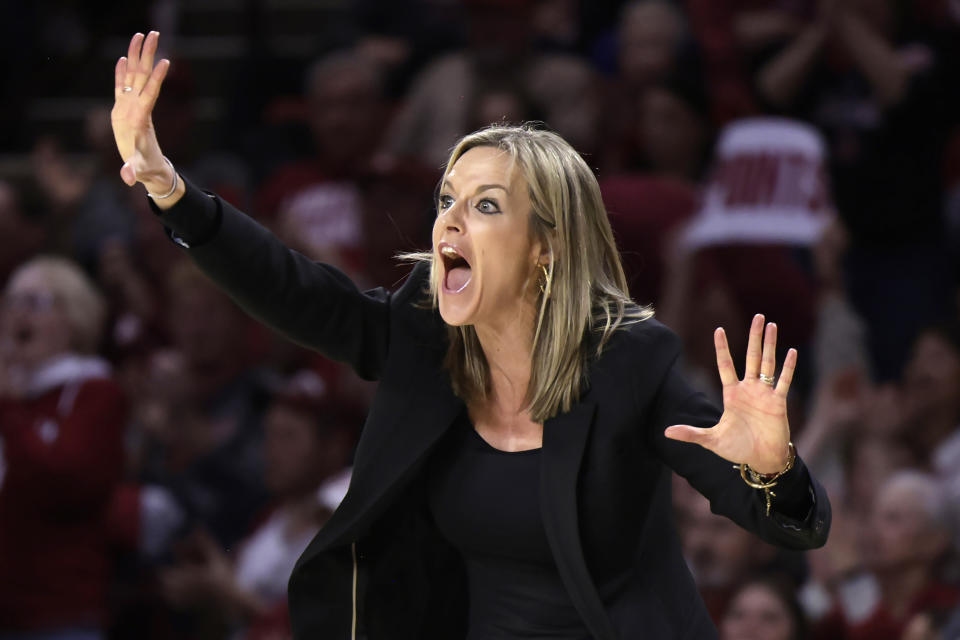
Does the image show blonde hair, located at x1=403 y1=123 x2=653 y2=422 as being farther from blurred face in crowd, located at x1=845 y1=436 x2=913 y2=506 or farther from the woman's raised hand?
blurred face in crowd, located at x1=845 y1=436 x2=913 y2=506

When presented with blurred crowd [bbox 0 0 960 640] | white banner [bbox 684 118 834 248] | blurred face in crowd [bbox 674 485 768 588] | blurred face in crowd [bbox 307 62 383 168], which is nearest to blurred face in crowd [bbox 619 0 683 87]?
blurred crowd [bbox 0 0 960 640]

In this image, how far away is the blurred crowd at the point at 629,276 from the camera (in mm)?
4570

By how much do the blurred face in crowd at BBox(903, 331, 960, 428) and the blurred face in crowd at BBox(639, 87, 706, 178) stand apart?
1183mm

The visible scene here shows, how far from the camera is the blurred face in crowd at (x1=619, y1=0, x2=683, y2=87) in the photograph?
18.0 feet

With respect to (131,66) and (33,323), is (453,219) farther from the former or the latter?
(33,323)

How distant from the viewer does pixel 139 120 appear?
2354 mm

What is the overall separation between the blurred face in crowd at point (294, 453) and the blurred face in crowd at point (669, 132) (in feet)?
5.16

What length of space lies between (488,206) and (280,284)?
36cm

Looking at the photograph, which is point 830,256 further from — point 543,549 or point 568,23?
point 543,549

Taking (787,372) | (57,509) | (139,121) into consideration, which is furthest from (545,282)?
(57,509)

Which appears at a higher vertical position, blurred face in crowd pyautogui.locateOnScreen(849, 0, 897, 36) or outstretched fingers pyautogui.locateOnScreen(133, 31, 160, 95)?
outstretched fingers pyautogui.locateOnScreen(133, 31, 160, 95)

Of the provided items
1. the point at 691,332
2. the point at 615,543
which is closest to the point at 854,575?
the point at 691,332

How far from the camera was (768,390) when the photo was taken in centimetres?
223

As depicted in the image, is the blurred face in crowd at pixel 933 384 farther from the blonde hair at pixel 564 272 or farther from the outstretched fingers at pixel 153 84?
the outstretched fingers at pixel 153 84
